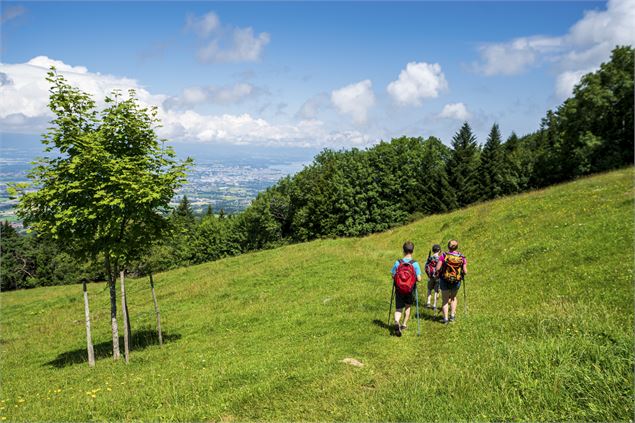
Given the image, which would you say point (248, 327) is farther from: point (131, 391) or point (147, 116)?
point (147, 116)

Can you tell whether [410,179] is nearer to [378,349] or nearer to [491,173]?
[491,173]

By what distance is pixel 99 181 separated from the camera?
11594mm

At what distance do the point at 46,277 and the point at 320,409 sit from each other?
321 feet

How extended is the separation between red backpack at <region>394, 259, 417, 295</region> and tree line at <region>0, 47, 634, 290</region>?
4388cm

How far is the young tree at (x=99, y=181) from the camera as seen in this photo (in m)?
11.2

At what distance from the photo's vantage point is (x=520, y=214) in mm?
26328

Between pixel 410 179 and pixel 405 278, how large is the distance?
2437 inches

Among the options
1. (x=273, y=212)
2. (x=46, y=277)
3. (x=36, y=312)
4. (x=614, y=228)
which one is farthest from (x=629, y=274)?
(x=46, y=277)

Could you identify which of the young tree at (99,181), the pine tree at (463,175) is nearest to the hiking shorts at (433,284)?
the young tree at (99,181)

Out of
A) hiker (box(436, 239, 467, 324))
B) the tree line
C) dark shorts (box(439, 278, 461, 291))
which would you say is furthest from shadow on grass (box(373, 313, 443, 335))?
the tree line

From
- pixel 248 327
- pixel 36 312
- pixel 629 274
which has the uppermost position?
pixel 629 274

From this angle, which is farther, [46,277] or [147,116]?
[46,277]

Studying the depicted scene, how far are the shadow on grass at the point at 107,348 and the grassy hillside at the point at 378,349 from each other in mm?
143

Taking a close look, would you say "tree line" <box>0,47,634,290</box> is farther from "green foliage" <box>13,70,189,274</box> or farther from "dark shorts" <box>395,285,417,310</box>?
"dark shorts" <box>395,285,417,310</box>
